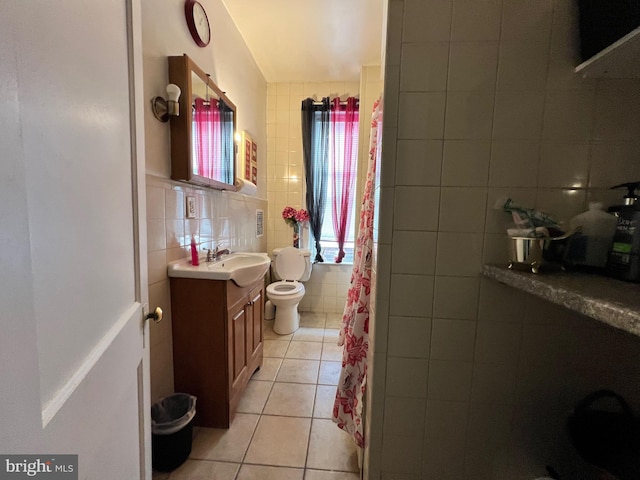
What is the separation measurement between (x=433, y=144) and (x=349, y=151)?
223 cm

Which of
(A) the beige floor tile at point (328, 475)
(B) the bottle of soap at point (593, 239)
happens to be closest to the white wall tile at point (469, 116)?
(B) the bottle of soap at point (593, 239)

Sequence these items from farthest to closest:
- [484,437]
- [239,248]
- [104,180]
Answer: [239,248] → [484,437] → [104,180]

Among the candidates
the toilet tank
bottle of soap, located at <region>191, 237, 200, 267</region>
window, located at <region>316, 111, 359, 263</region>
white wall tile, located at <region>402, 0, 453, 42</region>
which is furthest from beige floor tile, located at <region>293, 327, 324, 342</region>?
white wall tile, located at <region>402, 0, 453, 42</region>

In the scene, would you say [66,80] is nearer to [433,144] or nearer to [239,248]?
[433,144]

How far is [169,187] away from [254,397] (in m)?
1.40

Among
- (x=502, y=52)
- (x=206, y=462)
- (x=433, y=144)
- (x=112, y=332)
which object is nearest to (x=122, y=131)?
(x=112, y=332)

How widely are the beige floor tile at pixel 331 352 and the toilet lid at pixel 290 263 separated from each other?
0.80m

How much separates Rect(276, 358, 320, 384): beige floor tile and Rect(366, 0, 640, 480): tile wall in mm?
1041

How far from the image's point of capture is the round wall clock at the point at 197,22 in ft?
5.16

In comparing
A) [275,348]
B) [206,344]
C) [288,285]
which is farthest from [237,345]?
[288,285]

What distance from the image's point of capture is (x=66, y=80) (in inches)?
19.5

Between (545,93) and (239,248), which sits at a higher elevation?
(545,93)

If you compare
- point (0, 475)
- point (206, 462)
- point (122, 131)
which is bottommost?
point (206, 462)

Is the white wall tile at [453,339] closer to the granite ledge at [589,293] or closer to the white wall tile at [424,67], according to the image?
the granite ledge at [589,293]
